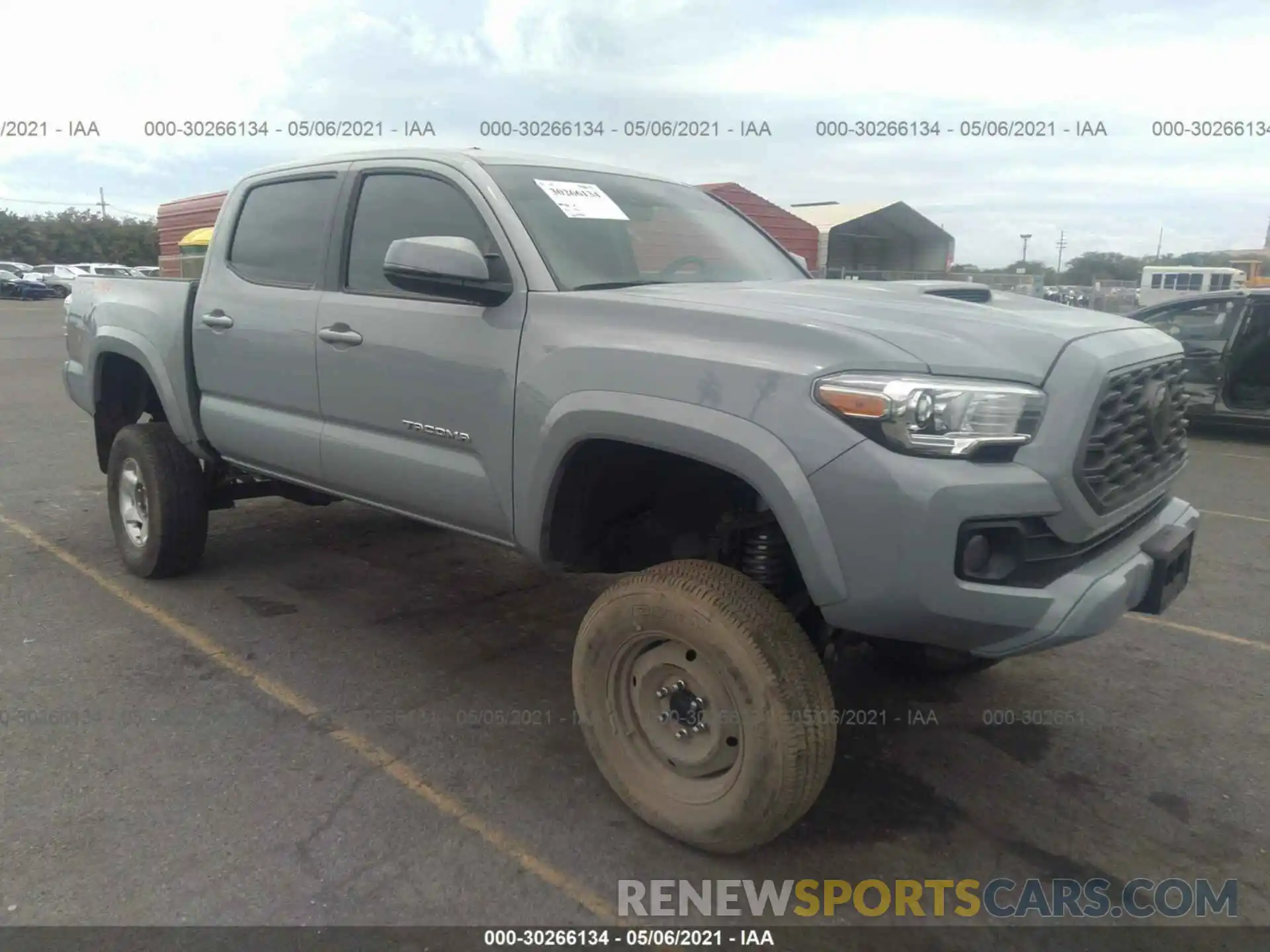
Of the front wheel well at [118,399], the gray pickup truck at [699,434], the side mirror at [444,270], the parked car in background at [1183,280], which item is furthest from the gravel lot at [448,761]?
the parked car in background at [1183,280]

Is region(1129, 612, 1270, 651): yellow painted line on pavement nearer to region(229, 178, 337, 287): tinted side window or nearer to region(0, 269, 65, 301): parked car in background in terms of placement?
region(229, 178, 337, 287): tinted side window

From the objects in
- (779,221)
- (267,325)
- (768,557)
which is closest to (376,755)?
(768,557)

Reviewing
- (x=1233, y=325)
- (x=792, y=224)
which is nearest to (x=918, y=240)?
(x=792, y=224)

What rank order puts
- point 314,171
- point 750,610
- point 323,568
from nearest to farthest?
point 750,610 < point 314,171 < point 323,568

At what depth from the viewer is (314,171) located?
13.7 feet

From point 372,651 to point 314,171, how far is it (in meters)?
2.09

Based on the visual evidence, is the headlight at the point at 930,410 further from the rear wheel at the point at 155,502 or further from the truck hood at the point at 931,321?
the rear wheel at the point at 155,502

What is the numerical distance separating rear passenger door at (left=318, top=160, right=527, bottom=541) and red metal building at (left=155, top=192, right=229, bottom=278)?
1948cm

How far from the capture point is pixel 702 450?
2.60 m

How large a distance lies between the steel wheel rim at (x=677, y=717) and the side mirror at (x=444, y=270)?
1.23 meters

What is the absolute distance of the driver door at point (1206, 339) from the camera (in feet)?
34.0

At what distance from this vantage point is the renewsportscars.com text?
2.61 metres

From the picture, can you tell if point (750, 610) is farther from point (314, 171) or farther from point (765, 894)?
point (314, 171)

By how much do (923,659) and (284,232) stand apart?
3247mm
